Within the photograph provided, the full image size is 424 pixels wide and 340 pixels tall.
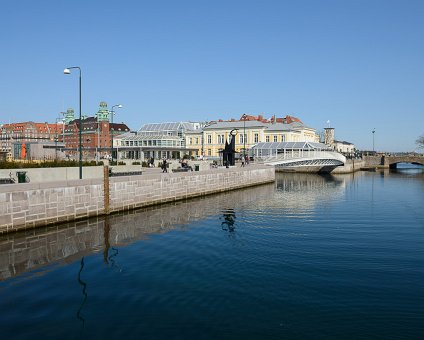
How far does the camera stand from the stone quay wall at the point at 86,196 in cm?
2214

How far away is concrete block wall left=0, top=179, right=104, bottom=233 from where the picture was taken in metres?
21.8

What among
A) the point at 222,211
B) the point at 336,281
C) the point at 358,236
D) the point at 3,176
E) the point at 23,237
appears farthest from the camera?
the point at 222,211

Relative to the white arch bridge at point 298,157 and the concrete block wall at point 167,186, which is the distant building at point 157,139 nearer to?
the white arch bridge at point 298,157

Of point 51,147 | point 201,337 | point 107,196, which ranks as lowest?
point 201,337

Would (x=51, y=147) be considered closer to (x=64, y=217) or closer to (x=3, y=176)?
(x=3, y=176)

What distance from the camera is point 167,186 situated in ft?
123

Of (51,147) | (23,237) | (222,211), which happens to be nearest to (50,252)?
(23,237)

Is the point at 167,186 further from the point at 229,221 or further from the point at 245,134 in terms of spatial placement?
the point at 245,134

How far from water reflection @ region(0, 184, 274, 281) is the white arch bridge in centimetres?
4512

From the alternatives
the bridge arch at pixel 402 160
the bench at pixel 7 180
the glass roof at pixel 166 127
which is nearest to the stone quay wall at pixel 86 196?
the bench at pixel 7 180

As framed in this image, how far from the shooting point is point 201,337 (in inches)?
414

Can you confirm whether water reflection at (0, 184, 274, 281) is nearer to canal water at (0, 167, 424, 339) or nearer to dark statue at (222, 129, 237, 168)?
canal water at (0, 167, 424, 339)

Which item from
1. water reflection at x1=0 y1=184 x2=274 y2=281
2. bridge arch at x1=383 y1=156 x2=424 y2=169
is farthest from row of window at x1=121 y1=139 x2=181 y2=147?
water reflection at x1=0 y1=184 x2=274 y2=281

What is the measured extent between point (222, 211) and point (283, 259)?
15.6m
